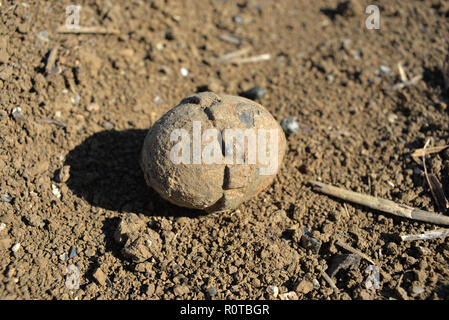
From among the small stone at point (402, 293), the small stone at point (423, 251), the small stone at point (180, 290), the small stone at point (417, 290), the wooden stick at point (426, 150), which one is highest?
Answer: the wooden stick at point (426, 150)

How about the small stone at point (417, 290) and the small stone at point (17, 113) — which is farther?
the small stone at point (17, 113)

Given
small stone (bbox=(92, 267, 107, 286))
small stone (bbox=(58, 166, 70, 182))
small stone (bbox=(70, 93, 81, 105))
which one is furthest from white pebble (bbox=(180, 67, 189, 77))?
small stone (bbox=(92, 267, 107, 286))

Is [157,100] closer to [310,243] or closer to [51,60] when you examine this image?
[51,60]

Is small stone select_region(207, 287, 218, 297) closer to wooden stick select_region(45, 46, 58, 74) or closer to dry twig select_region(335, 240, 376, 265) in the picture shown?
dry twig select_region(335, 240, 376, 265)

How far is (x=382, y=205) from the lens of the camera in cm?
400

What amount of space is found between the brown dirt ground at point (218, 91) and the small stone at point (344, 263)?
70 mm

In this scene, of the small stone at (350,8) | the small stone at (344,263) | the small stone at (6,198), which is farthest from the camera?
the small stone at (350,8)

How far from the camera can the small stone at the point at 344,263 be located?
11.5ft

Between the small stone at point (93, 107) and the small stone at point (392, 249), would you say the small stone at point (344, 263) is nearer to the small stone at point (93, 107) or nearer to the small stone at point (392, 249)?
the small stone at point (392, 249)

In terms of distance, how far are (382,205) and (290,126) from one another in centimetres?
140

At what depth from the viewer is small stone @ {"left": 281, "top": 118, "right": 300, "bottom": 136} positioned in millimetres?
4605

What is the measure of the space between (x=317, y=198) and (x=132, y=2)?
388 centimetres

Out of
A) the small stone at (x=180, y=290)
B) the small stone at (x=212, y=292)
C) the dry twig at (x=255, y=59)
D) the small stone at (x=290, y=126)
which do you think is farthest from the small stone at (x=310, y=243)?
the dry twig at (x=255, y=59)
